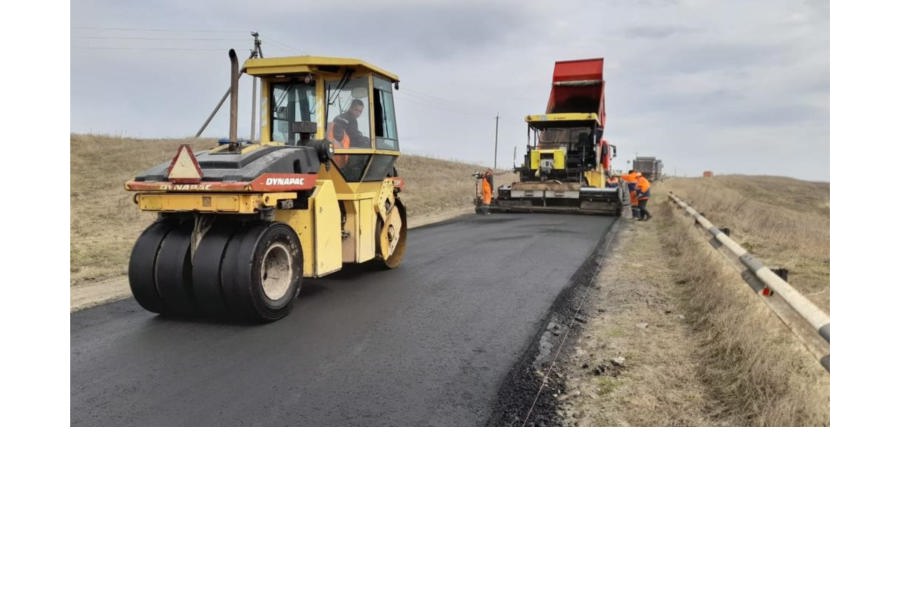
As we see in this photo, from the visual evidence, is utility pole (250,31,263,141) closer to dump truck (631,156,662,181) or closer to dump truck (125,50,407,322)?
dump truck (125,50,407,322)

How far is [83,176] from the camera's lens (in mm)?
23734

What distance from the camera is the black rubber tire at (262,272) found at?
5.45 meters

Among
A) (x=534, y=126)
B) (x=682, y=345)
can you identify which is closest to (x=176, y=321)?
(x=682, y=345)

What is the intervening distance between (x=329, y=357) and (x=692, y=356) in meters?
2.69

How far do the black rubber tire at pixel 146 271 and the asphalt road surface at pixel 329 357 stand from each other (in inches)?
6.7

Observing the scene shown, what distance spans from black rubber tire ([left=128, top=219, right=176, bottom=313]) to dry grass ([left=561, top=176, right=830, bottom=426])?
11.6ft

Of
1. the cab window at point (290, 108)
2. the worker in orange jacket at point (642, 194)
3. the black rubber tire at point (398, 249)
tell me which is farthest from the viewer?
the worker in orange jacket at point (642, 194)

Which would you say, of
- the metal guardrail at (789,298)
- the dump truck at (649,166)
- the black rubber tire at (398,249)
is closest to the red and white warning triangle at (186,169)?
the black rubber tire at (398,249)

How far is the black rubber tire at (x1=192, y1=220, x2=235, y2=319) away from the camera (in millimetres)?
5535

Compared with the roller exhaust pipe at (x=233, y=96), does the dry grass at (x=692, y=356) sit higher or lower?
lower

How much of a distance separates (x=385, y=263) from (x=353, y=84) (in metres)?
2.30

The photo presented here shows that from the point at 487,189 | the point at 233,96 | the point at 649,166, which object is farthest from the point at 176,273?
the point at 649,166

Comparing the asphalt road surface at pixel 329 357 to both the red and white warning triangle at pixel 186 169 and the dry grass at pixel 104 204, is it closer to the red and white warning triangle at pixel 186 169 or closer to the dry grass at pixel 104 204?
the red and white warning triangle at pixel 186 169

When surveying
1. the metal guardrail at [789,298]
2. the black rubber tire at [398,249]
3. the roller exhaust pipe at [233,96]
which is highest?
the roller exhaust pipe at [233,96]
